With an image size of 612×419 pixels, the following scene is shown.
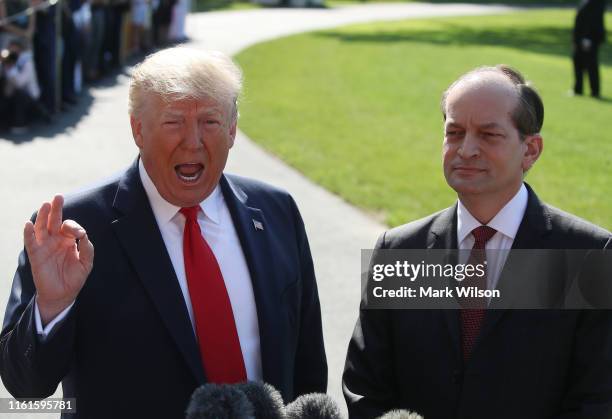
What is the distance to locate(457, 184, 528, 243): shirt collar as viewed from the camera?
346cm

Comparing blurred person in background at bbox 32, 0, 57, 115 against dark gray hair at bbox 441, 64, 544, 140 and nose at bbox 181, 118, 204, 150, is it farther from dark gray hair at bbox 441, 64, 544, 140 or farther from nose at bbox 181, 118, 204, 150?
dark gray hair at bbox 441, 64, 544, 140

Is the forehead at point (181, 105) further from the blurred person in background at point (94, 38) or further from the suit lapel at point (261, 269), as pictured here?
the blurred person in background at point (94, 38)

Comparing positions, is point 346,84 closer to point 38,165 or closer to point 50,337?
point 38,165

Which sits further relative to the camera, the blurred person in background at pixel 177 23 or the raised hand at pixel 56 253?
the blurred person in background at pixel 177 23

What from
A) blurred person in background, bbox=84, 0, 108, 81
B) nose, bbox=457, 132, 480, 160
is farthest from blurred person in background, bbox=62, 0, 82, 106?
nose, bbox=457, 132, 480, 160

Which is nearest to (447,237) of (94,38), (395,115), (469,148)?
(469,148)

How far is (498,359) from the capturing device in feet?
10.9

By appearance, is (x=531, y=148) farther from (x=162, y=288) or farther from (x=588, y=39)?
(x=588, y=39)

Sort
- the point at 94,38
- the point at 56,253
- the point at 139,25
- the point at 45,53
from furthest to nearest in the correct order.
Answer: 1. the point at 139,25
2. the point at 94,38
3. the point at 45,53
4. the point at 56,253

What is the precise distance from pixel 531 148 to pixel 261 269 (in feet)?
3.34

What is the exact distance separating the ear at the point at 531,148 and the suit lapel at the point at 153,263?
1259 mm

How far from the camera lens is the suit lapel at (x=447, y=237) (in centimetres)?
339

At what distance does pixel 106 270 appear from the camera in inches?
132

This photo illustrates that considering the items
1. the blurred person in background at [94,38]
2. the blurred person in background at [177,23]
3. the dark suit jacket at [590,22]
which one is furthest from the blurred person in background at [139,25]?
the dark suit jacket at [590,22]
